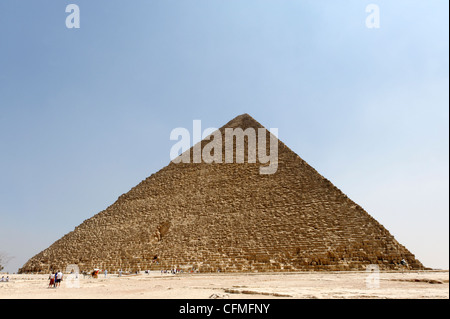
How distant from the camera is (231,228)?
2170cm

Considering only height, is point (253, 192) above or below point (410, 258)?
above

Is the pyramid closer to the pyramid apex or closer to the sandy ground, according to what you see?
the pyramid apex

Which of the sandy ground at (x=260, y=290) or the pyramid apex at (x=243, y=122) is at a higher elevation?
the pyramid apex at (x=243, y=122)

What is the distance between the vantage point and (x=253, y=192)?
79.8ft

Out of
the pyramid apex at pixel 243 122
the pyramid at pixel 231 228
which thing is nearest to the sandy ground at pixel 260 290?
the pyramid at pixel 231 228

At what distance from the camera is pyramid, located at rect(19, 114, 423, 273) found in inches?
696

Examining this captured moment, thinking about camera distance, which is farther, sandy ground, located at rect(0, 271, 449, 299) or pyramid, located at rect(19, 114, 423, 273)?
pyramid, located at rect(19, 114, 423, 273)

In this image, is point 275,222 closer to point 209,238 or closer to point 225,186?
point 209,238

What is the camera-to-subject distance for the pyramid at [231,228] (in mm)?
17688

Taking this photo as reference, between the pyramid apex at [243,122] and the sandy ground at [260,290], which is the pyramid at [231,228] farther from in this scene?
the sandy ground at [260,290]

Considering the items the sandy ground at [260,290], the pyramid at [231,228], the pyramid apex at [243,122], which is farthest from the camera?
the pyramid apex at [243,122]

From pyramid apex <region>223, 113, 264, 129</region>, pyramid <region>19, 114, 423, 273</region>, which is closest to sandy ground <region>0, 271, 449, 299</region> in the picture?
pyramid <region>19, 114, 423, 273</region>
